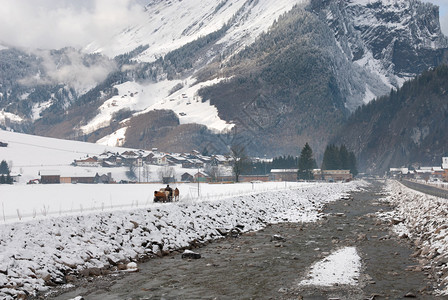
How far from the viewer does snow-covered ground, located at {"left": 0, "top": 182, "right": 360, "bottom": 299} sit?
20.2 meters

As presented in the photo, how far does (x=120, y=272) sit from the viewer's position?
23344mm

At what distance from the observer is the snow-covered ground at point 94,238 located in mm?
20219

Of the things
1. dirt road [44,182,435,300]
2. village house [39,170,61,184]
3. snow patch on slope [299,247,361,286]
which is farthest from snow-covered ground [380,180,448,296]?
village house [39,170,61,184]

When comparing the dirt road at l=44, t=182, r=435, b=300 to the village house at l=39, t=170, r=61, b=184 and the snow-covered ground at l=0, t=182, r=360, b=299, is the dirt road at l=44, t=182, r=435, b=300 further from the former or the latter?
the village house at l=39, t=170, r=61, b=184

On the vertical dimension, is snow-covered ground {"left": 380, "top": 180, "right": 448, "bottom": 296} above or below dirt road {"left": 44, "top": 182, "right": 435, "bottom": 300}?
above

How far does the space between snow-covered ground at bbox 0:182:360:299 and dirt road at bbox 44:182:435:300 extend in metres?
1.38

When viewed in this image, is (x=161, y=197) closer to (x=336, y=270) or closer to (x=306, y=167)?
(x=336, y=270)

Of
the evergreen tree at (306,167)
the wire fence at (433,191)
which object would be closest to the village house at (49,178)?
the evergreen tree at (306,167)

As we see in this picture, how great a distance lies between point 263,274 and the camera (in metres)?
22.9

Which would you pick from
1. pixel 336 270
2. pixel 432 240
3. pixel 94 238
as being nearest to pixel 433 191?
pixel 432 240

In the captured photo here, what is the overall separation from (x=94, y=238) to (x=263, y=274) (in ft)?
30.4

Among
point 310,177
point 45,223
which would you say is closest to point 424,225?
point 45,223

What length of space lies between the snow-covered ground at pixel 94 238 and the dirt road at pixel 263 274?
1.38 meters

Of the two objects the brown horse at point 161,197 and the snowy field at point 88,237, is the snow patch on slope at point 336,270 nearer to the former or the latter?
the snowy field at point 88,237
